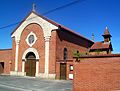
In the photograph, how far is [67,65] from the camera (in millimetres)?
31328

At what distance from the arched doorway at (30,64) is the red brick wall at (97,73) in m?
17.7

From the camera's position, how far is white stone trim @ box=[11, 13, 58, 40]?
111 feet

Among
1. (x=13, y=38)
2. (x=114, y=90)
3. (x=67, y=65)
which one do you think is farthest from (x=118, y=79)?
(x=13, y=38)

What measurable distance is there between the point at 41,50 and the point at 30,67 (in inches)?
146

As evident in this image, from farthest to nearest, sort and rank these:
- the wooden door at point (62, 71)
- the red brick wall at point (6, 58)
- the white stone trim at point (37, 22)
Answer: the red brick wall at point (6, 58)
the white stone trim at point (37, 22)
the wooden door at point (62, 71)

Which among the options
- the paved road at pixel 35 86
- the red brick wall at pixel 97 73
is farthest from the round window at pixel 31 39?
the red brick wall at pixel 97 73

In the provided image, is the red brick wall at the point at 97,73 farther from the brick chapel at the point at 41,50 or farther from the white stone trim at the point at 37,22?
the white stone trim at the point at 37,22

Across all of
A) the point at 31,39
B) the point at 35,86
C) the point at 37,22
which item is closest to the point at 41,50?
the point at 31,39

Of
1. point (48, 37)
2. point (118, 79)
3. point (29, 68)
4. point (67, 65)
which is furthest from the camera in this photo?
point (29, 68)

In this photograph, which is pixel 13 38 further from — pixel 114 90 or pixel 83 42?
pixel 114 90

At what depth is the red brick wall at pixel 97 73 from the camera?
54.6ft

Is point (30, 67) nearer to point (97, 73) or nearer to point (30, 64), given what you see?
point (30, 64)

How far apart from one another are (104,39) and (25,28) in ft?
52.1

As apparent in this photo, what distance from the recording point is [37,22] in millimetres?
35531
